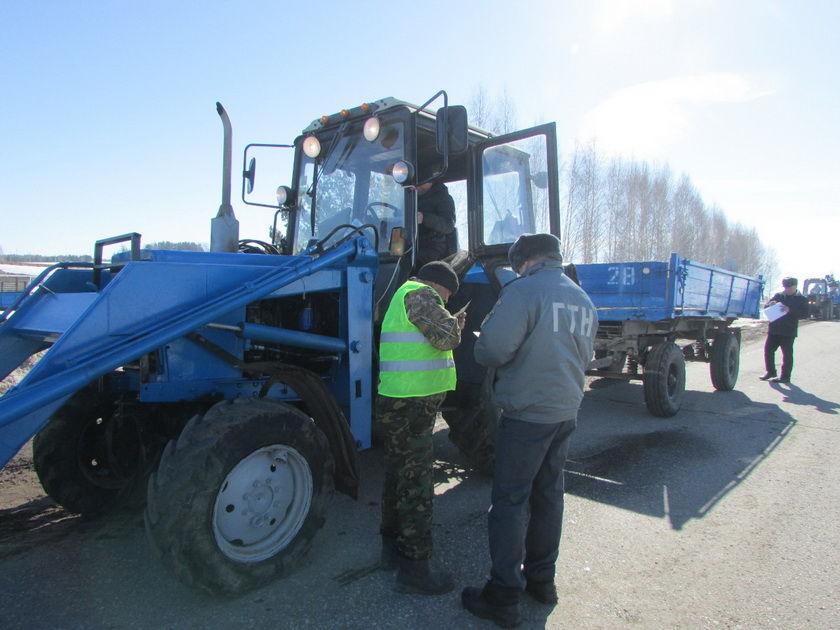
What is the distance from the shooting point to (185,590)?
2.74 meters

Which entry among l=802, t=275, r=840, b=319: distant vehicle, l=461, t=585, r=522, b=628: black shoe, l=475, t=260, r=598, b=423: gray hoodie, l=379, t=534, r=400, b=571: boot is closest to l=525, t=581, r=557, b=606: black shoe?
l=461, t=585, r=522, b=628: black shoe

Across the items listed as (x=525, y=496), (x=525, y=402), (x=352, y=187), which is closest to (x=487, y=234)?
(x=352, y=187)

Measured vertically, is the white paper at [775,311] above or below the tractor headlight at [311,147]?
below

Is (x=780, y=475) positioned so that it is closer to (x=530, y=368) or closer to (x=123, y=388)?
(x=530, y=368)

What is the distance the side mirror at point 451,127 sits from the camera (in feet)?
11.0

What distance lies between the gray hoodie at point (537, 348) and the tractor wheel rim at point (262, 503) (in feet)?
3.80

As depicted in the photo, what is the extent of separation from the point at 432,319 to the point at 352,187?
1.93 m

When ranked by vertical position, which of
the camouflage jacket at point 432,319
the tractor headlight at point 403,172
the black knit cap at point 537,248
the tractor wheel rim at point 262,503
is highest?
the tractor headlight at point 403,172

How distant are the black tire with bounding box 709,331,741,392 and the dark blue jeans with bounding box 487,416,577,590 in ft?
22.9

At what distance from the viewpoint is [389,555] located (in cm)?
300

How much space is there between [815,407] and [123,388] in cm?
845

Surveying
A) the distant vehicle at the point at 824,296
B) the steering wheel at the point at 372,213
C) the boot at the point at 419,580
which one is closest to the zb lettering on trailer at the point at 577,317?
the boot at the point at 419,580

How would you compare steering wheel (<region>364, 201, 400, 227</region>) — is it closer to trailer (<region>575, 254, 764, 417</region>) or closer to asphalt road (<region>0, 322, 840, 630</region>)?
asphalt road (<region>0, 322, 840, 630</region>)

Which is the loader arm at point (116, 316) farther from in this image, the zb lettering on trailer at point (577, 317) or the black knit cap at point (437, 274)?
the zb lettering on trailer at point (577, 317)
